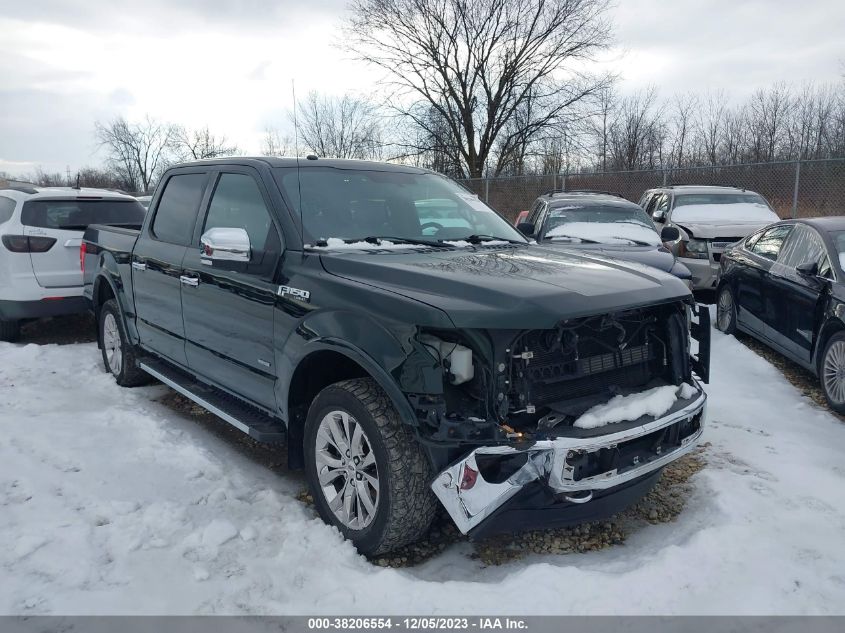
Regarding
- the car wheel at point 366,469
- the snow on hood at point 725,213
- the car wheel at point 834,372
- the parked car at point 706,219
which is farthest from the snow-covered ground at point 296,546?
the snow on hood at point 725,213

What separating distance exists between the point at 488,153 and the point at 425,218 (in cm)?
2601

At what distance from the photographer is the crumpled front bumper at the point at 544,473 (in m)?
2.73

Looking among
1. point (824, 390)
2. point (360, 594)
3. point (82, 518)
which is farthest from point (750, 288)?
point (82, 518)

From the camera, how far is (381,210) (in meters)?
4.10

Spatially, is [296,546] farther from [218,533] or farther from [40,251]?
[40,251]

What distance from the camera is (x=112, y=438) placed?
15.0 feet

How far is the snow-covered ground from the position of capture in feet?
9.07

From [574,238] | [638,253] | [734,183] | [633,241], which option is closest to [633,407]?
[638,253]

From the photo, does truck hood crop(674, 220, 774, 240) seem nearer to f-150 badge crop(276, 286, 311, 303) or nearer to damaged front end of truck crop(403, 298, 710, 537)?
damaged front end of truck crop(403, 298, 710, 537)

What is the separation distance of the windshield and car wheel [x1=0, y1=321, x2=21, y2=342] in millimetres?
9431

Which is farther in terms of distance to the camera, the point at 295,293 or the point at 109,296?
the point at 109,296

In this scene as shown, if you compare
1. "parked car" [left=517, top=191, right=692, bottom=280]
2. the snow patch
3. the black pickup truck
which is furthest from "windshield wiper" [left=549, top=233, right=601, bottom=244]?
the snow patch

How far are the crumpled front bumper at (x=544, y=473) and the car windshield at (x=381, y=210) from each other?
1.53 m

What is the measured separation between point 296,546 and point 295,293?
1.28 metres
